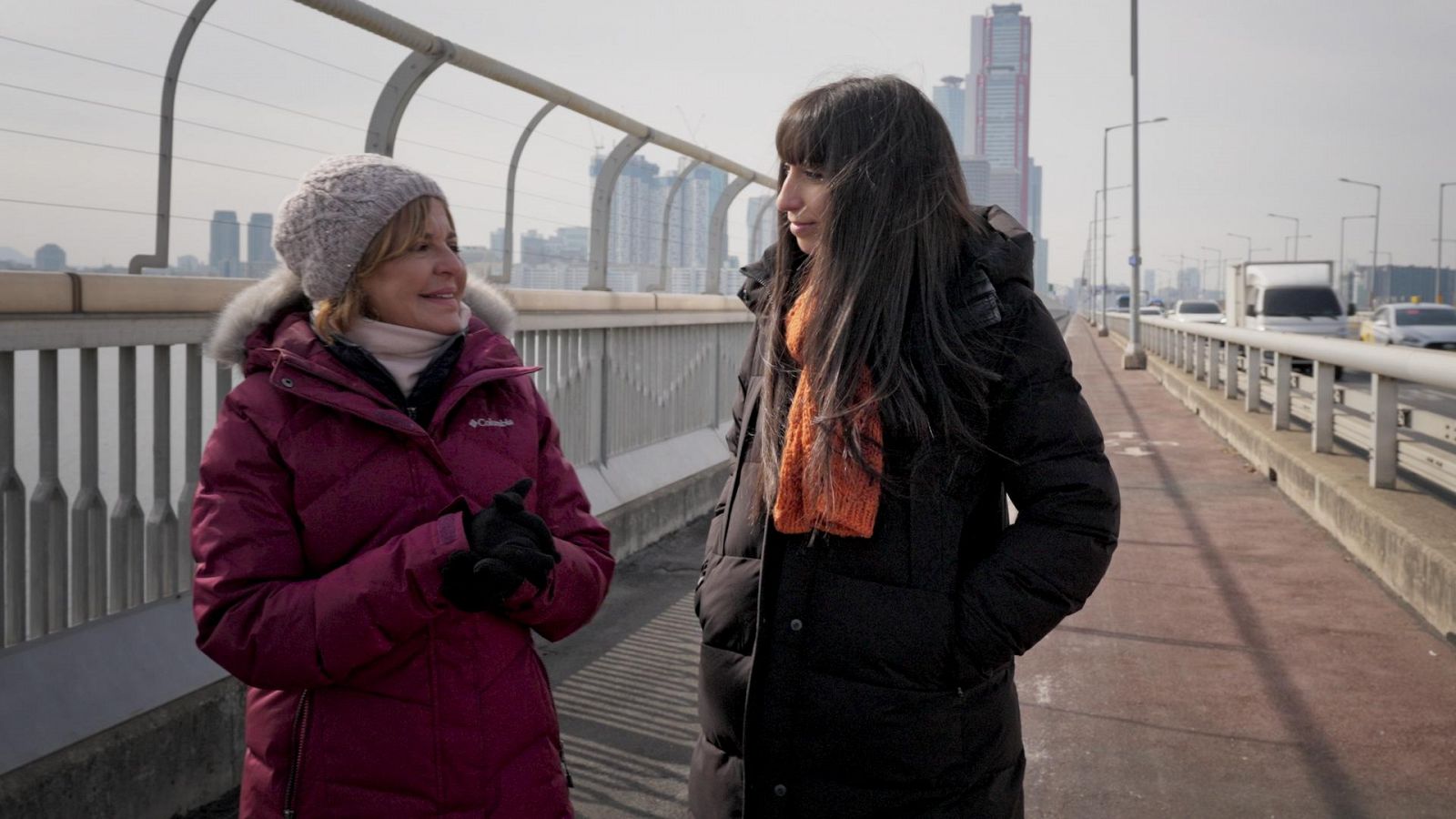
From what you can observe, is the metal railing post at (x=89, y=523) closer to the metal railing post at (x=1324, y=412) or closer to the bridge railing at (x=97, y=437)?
the bridge railing at (x=97, y=437)

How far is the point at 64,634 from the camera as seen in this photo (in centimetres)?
358

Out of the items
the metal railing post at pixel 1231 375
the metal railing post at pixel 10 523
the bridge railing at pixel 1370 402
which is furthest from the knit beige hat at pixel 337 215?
the metal railing post at pixel 1231 375

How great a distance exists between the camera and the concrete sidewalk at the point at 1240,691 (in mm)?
4176

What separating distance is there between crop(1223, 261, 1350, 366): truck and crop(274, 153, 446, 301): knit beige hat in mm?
29025

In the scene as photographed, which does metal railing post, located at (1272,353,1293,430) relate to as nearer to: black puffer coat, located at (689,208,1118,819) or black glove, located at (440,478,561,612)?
black puffer coat, located at (689,208,1118,819)

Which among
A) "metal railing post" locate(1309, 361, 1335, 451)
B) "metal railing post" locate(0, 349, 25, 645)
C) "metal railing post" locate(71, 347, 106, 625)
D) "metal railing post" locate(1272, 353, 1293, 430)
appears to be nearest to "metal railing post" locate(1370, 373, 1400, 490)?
"metal railing post" locate(1309, 361, 1335, 451)

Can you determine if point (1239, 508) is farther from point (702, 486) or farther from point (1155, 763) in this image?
point (1155, 763)

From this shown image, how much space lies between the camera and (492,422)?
7.70 feet

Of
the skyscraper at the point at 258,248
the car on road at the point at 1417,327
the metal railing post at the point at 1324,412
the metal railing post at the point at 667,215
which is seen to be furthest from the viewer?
the car on road at the point at 1417,327

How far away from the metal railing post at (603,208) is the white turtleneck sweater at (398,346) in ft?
17.1

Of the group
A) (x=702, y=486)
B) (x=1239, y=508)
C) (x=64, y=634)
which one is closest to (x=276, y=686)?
(x=64, y=634)

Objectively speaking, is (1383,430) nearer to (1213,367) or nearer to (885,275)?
(885,275)

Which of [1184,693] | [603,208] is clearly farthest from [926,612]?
[603,208]

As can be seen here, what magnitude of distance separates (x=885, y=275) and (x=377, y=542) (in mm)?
925
